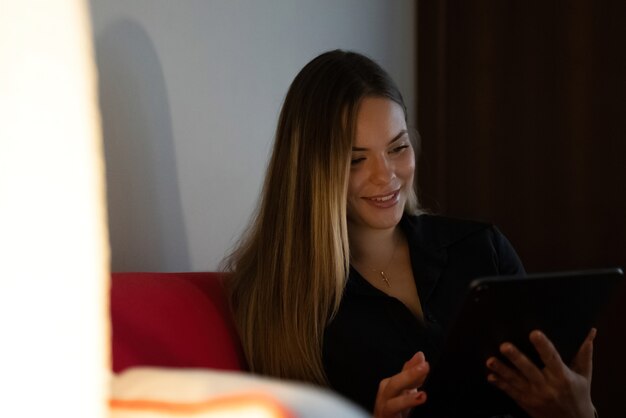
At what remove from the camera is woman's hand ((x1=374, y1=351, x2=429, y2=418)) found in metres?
1.20

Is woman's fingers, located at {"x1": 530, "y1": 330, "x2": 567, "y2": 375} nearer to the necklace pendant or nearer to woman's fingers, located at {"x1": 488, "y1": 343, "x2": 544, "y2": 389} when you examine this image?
woman's fingers, located at {"x1": 488, "y1": 343, "x2": 544, "y2": 389}

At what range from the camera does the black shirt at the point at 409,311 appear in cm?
144

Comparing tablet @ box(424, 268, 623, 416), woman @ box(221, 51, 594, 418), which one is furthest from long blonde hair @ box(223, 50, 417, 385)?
tablet @ box(424, 268, 623, 416)

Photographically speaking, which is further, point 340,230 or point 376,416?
point 340,230

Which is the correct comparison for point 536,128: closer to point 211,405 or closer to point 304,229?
point 304,229

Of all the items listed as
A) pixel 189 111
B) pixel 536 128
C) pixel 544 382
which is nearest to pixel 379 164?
pixel 189 111

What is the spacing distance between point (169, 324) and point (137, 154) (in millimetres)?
371

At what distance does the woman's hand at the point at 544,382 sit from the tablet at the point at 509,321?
2 centimetres

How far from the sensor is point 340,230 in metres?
1.45

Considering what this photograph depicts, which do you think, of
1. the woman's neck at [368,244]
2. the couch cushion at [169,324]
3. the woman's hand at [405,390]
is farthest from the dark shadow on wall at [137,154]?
the woman's hand at [405,390]

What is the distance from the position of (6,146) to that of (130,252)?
944mm

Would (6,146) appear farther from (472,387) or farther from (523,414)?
(523,414)

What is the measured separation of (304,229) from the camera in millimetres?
1473

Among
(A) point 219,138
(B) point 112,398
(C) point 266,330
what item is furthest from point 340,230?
(B) point 112,398
